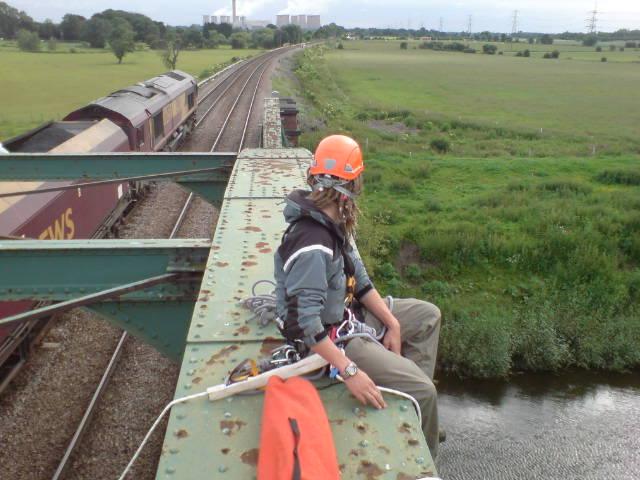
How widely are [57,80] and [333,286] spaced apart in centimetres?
5378

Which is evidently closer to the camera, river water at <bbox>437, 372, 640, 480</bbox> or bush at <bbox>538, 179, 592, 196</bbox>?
river water at <bbox>437, 372, 640, 480</bbox>

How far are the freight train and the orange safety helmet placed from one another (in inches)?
120

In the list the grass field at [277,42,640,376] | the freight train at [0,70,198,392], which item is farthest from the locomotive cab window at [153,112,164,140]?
the grass field at [277,42,640,376]

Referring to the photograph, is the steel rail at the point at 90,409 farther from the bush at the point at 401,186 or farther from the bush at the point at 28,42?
the bush at the point at 28,42

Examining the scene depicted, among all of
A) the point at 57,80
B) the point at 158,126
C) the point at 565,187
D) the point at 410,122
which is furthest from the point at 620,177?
the point at 57,80

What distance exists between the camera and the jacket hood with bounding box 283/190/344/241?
299 centimetres

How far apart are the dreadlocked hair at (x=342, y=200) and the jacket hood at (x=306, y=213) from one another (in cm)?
6

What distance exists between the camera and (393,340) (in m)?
3.46

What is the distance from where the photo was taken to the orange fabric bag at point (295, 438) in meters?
2.21

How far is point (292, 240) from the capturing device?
298 cm

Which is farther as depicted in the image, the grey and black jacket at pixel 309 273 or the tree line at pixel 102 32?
the tree line at pixel 102 32

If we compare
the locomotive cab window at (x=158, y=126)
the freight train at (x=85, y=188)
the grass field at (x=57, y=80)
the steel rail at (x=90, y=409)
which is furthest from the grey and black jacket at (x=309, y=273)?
the grass field at (x=57, y=80)

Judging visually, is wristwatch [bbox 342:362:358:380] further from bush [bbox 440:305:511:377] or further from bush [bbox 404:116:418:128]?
bush [bbox 404:116:418:128]

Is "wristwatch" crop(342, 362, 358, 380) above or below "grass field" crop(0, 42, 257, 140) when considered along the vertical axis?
above
